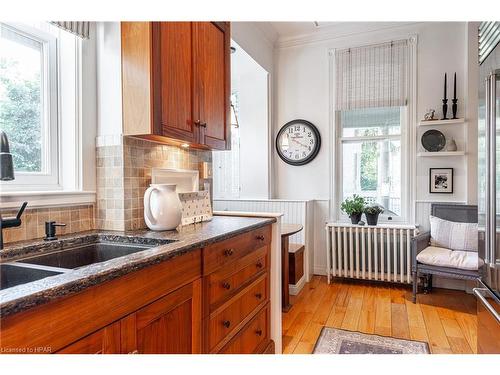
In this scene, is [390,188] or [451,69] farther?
[390,188]

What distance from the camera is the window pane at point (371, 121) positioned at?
12.1 ft

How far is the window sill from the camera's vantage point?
4.14 feet

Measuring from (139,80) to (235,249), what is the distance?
3.18 ft

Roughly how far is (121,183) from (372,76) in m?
3.20

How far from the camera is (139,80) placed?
154cm

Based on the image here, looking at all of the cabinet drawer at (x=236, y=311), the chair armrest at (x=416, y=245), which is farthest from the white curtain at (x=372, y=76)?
the cabinet drawer at (x=236, y=311)

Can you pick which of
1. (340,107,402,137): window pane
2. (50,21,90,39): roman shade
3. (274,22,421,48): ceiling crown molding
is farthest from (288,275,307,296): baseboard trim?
(274,22,421,48): ceiling crown molding

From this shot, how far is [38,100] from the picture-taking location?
1.52 metres

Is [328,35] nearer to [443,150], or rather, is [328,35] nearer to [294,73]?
[294,73]

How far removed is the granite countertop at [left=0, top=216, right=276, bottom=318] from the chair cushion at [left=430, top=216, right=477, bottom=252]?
2149mm

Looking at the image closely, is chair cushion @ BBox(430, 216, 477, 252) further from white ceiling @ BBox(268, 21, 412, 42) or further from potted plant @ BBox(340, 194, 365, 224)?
white ceiling @ BBox(268, 21, 412, 42)

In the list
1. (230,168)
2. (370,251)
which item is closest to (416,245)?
(370,251)

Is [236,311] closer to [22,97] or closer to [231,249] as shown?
[231,249]

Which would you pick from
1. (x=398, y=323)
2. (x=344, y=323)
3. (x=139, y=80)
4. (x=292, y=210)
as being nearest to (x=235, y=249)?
(x=139, y=80)
